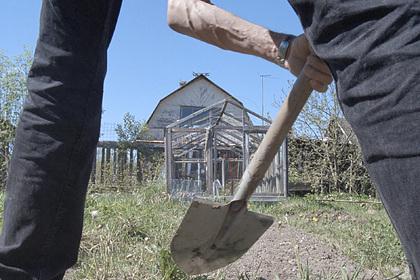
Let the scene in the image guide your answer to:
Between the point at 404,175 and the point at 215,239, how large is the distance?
1.21 metres

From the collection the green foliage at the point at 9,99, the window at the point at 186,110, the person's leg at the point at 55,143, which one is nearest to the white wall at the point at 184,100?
the window at the point at 186,110

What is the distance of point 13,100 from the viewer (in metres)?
15.1

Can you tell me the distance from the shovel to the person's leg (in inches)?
17.7

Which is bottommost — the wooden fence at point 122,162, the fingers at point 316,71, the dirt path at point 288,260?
the dirt path at point 288,260

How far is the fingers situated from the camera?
130 cm

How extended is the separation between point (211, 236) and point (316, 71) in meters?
0.80

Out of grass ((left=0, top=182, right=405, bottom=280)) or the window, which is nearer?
grass ((left=0, top=182, right=405, bottom=280))

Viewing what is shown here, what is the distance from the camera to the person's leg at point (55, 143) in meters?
1.38

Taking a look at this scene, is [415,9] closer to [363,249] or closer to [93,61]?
[93,61]

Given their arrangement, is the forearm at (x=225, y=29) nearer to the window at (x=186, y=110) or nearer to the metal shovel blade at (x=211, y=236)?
the metal shovel blade at (x=211, y=236)

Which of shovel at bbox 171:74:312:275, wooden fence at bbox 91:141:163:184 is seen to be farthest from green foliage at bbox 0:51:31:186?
shovel at bbox 171:74:312:275

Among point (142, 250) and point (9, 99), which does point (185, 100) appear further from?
point (142, 250)

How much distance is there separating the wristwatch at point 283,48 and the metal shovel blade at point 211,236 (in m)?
0.61

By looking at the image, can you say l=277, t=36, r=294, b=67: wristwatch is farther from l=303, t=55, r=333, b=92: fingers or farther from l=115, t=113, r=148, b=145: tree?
l=115, t=113, r=148, b=145: tree
